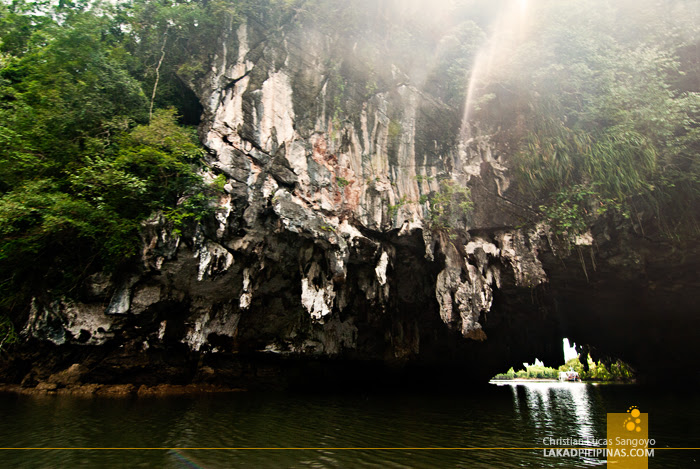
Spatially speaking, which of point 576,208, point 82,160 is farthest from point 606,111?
point 82,160

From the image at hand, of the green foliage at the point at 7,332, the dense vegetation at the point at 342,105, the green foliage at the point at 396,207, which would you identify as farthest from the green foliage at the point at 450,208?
the green foliage at the point at 7,332

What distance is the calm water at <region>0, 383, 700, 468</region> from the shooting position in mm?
5882

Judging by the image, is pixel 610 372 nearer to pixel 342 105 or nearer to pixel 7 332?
pixel 342 105

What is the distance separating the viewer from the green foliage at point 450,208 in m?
12.9

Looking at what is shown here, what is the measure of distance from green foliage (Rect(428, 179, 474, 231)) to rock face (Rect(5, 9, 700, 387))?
12 centimetres

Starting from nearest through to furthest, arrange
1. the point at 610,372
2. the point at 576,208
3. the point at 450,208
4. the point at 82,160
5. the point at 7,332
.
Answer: the point at 7,332
the point at 82,160
the point at 576,208
the point at 450,208
the point at 610,372

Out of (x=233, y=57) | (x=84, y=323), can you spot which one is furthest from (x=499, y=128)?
(x=84, y=323)

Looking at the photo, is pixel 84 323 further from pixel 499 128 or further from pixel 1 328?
pixel 499 128

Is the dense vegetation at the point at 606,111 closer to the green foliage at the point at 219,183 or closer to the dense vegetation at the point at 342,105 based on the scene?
the dense vegetation at the point at 342,105

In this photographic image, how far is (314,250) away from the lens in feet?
41.4

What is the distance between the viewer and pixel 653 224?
12367 millimetres

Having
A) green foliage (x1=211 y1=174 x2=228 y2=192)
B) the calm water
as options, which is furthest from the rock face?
the calm water

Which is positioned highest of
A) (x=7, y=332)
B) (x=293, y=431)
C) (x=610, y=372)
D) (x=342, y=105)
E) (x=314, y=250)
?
(x=342, y=105)

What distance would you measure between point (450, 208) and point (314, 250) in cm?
544
